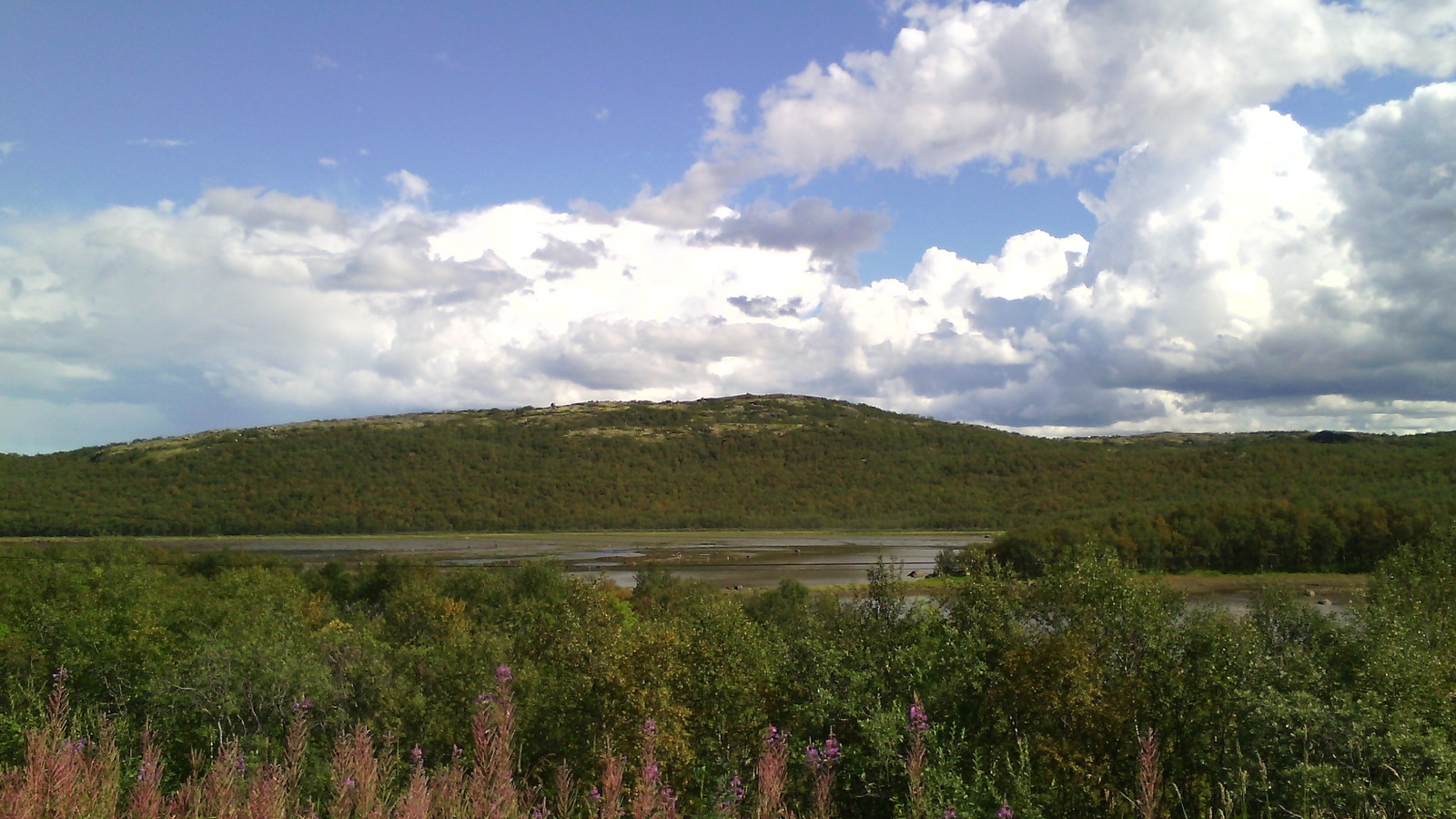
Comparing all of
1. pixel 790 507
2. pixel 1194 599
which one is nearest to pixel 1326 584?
pixel 1194 599

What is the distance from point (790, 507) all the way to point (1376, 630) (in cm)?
17850

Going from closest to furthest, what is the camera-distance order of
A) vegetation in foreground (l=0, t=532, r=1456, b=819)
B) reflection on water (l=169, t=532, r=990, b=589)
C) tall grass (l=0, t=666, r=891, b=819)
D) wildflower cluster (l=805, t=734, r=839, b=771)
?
tall grass (l=0, t=666, r=891, b=819), vegetation in foreground (l=0, t=532, r=1456, b=819), wildflower cluster (l=805, t=734, r=839, b=771), reflection on water (l=169, t=532, r=990, b=589)

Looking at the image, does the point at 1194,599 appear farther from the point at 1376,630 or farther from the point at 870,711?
the point at 870,711

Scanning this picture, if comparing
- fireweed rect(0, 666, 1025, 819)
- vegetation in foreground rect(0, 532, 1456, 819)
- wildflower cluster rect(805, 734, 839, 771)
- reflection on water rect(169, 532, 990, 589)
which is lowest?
reflection on water rect(169, 532, 990, 589)

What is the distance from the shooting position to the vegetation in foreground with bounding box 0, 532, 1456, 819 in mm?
6652

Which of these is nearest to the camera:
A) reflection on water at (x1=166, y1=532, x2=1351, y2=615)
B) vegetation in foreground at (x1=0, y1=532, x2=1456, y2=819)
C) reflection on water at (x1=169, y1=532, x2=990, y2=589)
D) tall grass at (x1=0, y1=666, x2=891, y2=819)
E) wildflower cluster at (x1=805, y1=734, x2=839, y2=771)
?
tall grass at (x1=0, y1=666, x2=891, y2=819)

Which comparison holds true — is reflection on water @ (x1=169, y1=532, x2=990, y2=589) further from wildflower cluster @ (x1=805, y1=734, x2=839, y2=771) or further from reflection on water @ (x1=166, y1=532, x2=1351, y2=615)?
wildflower cluster @ (x1=805, y1=734, x2=839, y2=771)

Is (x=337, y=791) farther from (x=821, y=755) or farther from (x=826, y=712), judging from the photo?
(x=826, y=712)

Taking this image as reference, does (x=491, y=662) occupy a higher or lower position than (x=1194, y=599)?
higher

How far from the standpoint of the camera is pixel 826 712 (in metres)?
15.7

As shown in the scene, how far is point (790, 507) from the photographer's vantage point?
19500cm

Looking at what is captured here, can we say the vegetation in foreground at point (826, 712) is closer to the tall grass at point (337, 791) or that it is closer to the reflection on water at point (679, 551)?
the tall grass at point (337, 791)

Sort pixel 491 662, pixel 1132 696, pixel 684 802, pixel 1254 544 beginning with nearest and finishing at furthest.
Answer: pixel 684 802
pixel 1132 696
pixel 491 662
pixel 1254 544

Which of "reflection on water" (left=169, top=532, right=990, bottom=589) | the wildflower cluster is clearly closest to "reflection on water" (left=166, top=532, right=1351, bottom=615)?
"reflection on water" (left=169, top=532, right=990, bottom=589)
